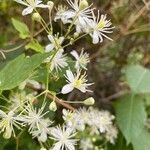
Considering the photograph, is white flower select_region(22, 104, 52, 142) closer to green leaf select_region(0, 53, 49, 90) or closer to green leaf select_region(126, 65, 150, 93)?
green leaf select_region(0, 53, 49, 90)

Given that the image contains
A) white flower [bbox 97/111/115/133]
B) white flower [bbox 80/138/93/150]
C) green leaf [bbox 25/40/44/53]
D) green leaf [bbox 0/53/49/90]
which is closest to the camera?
green leaf [bbox 0/53/49/90]

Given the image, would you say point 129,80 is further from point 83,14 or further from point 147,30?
point 83,14

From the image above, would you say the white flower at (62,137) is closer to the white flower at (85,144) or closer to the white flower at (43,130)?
the white flower at (43,130)

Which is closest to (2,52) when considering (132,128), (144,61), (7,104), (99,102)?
(7,104)

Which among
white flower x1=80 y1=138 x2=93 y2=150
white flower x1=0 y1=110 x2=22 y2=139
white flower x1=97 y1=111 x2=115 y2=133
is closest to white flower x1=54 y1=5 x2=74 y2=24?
white flower x1=0 y1=110 x2=22 y2=139

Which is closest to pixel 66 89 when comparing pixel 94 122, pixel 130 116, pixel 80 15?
pixel 80 15

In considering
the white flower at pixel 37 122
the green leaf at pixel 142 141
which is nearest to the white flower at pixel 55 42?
the white flower at pixel 37 122

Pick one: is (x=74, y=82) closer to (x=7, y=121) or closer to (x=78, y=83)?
(x=78, y=83)
